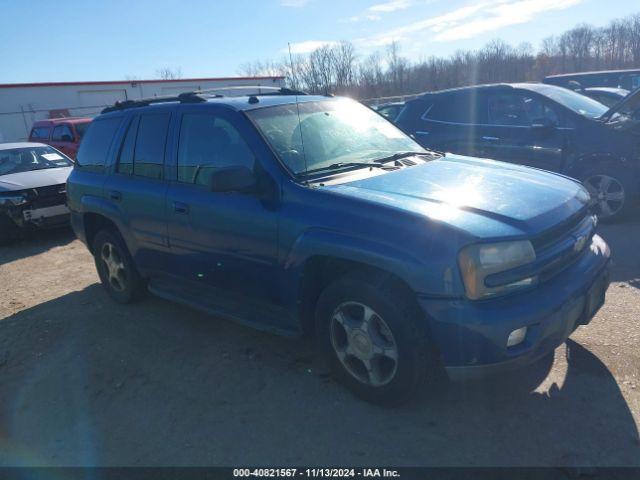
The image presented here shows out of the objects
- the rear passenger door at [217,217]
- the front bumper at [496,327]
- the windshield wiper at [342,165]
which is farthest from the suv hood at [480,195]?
the rear passenger door at [217,217]

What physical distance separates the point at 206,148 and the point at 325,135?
95cm

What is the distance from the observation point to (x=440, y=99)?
772cm

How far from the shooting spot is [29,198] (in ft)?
26.5

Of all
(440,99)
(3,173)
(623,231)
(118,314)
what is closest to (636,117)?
(623,231)

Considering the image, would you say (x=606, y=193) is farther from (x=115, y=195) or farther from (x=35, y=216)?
(x=35, y=216)

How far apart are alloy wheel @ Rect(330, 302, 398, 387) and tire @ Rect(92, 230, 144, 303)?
2.70 meters

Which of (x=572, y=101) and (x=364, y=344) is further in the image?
(x=572, y=101)

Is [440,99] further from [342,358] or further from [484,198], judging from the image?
[342,358]

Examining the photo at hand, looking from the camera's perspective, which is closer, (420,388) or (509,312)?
(509,312)

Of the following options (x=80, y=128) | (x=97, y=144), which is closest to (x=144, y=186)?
(x=97, y=144)

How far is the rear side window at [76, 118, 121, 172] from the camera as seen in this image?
5.06 metres

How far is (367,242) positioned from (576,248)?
4.43 ft

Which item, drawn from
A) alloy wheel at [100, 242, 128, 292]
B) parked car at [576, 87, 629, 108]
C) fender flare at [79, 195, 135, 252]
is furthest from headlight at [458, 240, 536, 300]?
parked car at [576, 87, 629, 108]

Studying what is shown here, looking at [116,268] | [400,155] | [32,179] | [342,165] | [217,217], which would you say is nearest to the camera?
[342,165]
